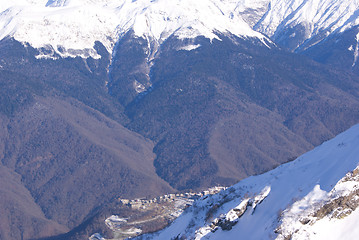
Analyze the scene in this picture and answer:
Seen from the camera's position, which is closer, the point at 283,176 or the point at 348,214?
the point at 348,214

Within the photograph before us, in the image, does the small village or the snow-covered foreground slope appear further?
the small village

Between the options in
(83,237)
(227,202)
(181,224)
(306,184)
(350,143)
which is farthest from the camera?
(83,237)

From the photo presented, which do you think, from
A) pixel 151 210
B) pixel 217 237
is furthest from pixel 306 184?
pixel 151 210

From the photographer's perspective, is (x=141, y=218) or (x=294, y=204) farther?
(x=141, y=218)

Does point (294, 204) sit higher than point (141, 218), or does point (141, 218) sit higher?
point (294, 204)

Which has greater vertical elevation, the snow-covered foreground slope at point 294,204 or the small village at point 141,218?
the snow-covered foreground slope at point 294,204

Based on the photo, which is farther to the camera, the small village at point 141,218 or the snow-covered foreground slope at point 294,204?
the small village at point 141,218

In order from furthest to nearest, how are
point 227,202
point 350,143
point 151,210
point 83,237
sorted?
point 151,210 → point 83,237 → point 227,202 → point 350,143

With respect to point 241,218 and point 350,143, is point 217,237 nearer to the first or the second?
point 241,218
